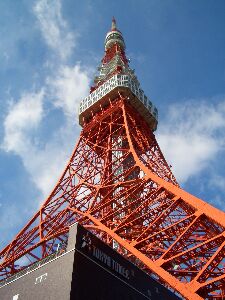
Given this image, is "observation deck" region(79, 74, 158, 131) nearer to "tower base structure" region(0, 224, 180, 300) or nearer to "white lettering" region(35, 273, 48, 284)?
"tower base structure" region(0, 224, 180, 300)

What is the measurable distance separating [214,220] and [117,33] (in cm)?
2379

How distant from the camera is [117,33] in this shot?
3297cm

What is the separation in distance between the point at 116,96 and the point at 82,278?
15741 mm

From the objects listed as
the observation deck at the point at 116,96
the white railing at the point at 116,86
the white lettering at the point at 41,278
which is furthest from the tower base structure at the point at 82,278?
the white railing at the point at 116,86

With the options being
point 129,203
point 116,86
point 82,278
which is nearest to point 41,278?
point 82,278

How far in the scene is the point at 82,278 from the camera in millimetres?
10547

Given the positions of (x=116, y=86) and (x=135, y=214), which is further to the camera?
(x=116, y=86)

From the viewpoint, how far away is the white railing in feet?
81.1

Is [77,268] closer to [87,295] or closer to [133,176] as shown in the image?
[87,295]

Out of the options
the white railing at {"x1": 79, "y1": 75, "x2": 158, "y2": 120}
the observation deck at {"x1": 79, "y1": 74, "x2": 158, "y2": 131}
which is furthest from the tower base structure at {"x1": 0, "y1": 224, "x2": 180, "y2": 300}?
the white railing at {"x1": 79, "y1": 75, "x2": 158, "y2": 120}

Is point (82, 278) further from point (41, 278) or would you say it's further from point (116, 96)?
point (116, 96)

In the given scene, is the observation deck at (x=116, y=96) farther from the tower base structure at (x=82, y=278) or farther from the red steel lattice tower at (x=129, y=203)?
the tower base structure at (x=82, y=278)

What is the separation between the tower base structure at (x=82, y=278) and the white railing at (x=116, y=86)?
13.9 meters

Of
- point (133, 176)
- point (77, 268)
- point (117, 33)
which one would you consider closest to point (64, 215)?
point (133, 176)
